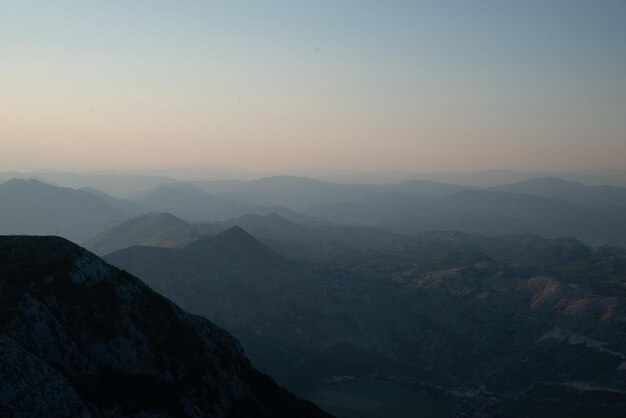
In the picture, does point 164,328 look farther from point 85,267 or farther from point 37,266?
point 37,266

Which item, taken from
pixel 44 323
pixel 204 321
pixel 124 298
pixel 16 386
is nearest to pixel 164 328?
pixel 124 298

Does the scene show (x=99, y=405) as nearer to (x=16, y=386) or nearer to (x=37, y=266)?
(x=16, y=386)

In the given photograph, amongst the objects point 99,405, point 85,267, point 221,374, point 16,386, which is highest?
point 85,267

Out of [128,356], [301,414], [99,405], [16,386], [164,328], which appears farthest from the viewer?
[301,414]

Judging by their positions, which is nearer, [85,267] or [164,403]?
[164,403]

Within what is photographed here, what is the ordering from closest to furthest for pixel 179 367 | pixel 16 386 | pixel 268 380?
pixel 16 386, pixel 179 367, pixel 268 380

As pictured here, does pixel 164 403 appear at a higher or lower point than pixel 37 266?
lower

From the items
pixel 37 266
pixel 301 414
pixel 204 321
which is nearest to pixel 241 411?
pixel 301 414
